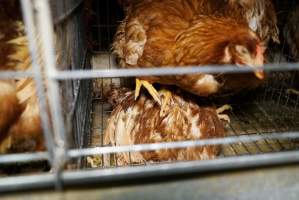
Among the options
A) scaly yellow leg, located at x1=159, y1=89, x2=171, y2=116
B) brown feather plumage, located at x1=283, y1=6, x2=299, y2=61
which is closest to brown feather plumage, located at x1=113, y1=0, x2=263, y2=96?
scaly yellow leg, located at x1=159, y1=89, x2=171, y2=116

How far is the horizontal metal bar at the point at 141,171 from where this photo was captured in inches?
29.0

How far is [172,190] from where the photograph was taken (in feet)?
2.73

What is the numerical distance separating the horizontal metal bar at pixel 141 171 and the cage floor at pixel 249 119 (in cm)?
71

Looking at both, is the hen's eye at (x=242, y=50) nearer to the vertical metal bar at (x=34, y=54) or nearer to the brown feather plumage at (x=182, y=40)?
the brown feather plumage at (x=182, y=40)

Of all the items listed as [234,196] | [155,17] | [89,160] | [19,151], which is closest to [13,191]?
[19,151]

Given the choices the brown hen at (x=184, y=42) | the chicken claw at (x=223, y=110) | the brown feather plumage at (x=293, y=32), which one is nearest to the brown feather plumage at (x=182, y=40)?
the brown hen at (x=184, y=42)

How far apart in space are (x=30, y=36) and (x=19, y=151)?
0.63 m

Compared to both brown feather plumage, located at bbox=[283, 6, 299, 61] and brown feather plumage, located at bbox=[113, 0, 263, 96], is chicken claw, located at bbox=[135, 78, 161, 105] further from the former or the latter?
brown feather plumage, located at bbox=[283, 6, 299, 61]

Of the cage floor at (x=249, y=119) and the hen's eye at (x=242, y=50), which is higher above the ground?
the hen's eye at (x=242, y=50)

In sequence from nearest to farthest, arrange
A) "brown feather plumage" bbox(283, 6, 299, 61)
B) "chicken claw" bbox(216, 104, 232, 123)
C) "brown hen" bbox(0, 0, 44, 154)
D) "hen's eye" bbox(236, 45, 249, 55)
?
"brown hen" bbox(0, 0, 44, 154)
"hen's eye" bbox(236, 45, 249, 55)
"chicken claw" bbox(216, 104, 232, 123)
"brown feather plumage" bbox(283, 6, 299, 61)

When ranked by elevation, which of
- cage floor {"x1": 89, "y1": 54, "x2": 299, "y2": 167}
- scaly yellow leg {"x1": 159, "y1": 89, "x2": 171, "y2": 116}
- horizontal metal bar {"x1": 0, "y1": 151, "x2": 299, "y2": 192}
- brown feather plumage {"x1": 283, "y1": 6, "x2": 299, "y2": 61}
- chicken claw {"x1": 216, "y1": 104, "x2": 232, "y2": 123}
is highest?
brown feather plumage {"x1": 283, "y1": 6, "x2": 299, "y2": 61}

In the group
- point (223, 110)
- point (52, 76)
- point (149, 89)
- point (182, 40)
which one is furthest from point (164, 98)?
point (52, 76)

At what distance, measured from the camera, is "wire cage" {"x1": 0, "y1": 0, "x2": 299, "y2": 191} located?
0.73 metres

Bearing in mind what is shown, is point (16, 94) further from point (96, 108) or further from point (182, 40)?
point (96, 108)
